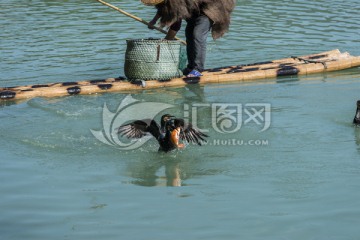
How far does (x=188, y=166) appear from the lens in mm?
6336

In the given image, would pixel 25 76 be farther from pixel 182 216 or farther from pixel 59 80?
pixel 182 216

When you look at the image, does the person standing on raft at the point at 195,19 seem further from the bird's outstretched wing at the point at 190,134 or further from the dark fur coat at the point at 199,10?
the bird's outstretched wing at the point at 190,134

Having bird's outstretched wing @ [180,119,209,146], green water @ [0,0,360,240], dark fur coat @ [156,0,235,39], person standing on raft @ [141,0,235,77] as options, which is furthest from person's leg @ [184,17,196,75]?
bird's outstretched wing @ [180,119,209,146]

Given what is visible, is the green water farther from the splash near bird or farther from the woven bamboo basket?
the woven bamboo basket

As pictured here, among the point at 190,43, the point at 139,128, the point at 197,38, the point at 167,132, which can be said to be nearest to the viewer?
the point at 167,132

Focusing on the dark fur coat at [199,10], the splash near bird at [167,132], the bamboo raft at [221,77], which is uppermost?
the dark fur coat at [199,10]

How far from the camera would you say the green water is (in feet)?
17.0

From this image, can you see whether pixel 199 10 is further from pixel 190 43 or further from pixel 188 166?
pixel 188 166

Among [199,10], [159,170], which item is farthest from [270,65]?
[159,170]

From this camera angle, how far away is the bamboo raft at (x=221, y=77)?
8.69m

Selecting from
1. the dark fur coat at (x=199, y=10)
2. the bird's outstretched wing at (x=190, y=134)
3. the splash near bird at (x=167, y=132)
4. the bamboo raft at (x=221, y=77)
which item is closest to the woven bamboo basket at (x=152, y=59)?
the bamboo raft at (x=221, y=77)

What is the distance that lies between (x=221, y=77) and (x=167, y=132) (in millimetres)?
3074

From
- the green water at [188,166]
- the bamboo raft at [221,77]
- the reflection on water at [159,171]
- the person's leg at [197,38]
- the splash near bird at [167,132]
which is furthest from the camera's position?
the person's leg at [197,38]

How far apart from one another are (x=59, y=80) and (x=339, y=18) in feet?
18.5
